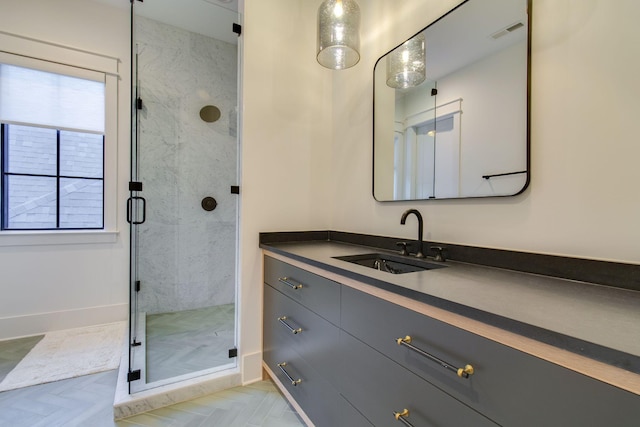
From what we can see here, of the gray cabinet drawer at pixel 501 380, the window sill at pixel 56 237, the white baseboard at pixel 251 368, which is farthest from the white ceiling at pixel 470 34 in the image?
the window sill at pixel 56 237

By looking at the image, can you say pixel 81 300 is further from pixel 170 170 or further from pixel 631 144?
pixel 631 144

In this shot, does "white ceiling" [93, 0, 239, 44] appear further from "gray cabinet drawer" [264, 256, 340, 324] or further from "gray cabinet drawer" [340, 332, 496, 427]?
"gray cabinet drawer" [340, 332, 496, 427]

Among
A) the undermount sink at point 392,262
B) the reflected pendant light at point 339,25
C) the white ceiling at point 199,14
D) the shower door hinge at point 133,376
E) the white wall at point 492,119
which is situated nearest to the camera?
the white wall at point 492,119

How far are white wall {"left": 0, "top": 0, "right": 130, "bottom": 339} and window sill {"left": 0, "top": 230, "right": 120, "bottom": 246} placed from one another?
39mm

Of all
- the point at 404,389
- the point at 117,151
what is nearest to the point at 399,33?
the point at 404,389

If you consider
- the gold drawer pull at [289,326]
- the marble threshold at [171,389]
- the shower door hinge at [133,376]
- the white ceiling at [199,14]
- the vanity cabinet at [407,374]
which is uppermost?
the white ceiling at [199,14]

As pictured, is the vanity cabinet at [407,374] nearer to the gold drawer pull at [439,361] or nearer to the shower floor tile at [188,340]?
the gold drawer pull at [439,361]

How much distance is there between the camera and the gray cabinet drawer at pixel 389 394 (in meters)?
0.76

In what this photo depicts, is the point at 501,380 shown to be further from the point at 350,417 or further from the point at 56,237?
the point at 56,237

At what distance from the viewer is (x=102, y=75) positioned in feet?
9.32

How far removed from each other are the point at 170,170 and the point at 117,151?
0.57 m

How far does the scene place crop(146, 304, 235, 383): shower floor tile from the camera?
202 cm

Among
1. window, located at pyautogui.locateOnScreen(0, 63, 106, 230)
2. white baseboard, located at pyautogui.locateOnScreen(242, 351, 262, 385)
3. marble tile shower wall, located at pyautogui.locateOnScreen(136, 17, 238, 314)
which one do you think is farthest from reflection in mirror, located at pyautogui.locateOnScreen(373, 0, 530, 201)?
window, located at pyautogui.locateOnScreen(0, 63, 106, 230)

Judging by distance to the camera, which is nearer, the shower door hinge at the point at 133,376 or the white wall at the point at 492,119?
the white wall at the point at 492,119
